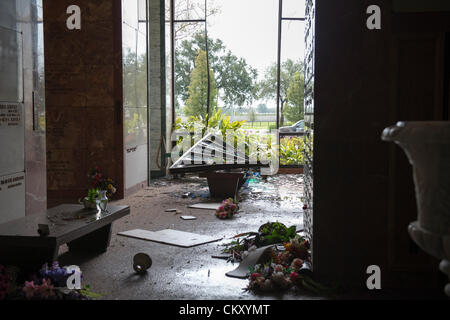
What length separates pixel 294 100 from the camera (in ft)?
37.7

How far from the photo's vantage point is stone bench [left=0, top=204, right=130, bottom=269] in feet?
12.1

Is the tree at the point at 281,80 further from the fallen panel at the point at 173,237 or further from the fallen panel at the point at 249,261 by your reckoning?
the fallen panel at the point at 249,261

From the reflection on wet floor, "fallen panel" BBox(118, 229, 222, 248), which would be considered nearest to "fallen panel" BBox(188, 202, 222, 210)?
the reflection on wet floor

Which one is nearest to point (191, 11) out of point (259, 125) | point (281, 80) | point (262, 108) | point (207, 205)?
point (281, 80)

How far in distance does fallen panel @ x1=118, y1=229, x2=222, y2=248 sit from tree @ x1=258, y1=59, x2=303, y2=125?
21.2 ft

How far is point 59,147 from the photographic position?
7.73 metres

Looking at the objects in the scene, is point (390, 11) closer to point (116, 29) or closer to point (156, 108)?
point (116, 29)

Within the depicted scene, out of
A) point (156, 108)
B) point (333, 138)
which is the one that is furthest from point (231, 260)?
point (156, 108)

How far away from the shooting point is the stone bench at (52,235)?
368 centimetres

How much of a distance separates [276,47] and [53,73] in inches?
199

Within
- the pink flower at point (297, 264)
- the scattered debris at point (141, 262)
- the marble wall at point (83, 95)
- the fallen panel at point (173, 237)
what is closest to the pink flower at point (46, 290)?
the scattered debris at point (141, 262)

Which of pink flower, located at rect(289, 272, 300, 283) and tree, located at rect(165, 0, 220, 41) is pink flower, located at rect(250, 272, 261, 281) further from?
tree, located at rect(165, 0, 220, 41)

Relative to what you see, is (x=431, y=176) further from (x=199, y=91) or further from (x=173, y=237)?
(x=199, y=91)

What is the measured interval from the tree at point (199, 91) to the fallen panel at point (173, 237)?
6.38 m
